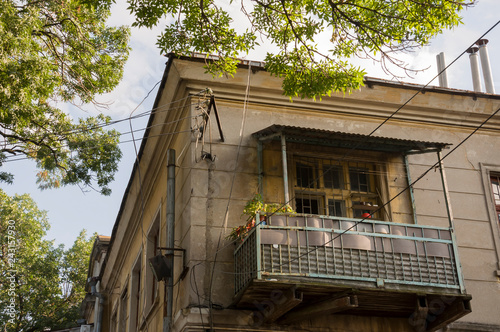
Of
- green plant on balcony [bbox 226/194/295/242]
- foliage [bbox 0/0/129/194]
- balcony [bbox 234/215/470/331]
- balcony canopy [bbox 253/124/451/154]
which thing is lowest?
balcony [bbox 234/215/470/331]

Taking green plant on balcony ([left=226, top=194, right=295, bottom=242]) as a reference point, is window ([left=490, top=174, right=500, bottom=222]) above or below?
above

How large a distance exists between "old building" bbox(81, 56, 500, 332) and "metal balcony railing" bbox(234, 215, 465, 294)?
0.07 ft

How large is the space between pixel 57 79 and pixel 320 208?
19.6 ft

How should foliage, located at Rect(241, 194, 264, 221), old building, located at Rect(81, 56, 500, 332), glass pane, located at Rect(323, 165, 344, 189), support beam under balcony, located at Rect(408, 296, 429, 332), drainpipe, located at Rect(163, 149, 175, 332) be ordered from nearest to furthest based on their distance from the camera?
old building, located at Rect(81, 56, 500, 332)
support beam under balcony, located at Rect(408, 296, 429, 332)
foliage, located at Rect(241, 194, 264, 221)
drainpipe, located at Rect(163, 149, 175, 332)
glass pane, located at Rect(323, 165, 344, 189)

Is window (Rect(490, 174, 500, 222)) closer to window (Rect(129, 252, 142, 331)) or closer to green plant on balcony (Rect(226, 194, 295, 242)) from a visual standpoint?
green plant on balcony (Rect(226, 194, 295, 242))

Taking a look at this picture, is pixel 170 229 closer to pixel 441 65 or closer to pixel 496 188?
pixel 496 188

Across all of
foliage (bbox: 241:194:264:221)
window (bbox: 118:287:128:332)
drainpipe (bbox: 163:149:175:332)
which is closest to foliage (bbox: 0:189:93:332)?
window (bbox: 118:287:128:332)

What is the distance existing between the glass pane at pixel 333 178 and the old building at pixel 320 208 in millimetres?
22

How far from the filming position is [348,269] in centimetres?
1052

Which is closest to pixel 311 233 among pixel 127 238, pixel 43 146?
pixel 43 146

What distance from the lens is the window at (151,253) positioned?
15.0m

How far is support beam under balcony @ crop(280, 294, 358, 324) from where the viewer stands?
1023 centimetres

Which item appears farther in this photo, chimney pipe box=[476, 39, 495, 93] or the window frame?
chimney pipe box=[476, 39, 495, 93]

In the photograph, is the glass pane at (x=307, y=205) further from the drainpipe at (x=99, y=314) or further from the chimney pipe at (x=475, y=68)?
the drainpipe at (x=99, y=314)
